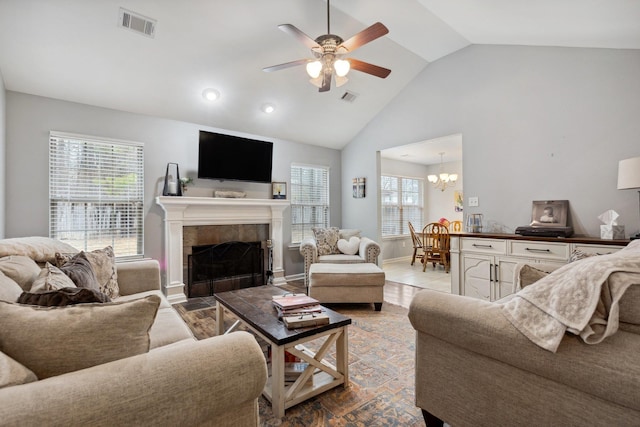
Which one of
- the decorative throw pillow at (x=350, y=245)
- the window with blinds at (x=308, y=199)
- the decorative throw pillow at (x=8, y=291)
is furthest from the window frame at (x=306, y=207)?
the decorative throw pillow at (x=8, y=291)

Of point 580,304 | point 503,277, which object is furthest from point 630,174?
point 580,304

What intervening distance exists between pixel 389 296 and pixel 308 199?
2198mm

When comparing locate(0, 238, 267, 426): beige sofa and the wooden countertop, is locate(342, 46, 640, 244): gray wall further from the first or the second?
locate(0, 238, 267, 426): beige sofa

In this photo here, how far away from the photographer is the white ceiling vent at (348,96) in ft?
14.3

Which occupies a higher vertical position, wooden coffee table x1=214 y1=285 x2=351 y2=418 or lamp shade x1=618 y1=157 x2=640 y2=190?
lamp shade x1=618 y1=157 x2=640 y2=190

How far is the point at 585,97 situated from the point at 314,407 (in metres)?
3.79

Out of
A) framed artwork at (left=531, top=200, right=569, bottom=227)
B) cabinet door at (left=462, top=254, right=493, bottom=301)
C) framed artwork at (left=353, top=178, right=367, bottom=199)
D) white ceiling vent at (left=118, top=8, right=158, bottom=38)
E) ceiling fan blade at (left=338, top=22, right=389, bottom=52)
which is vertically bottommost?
cabinet door at (left=462, top=254, right=493, bottom=301)

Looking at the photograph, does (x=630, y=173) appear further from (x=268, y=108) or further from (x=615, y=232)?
(x=268, y=108)

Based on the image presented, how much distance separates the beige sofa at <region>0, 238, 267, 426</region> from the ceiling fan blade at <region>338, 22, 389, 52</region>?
7.38ft

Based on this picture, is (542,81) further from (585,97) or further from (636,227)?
(636,227)

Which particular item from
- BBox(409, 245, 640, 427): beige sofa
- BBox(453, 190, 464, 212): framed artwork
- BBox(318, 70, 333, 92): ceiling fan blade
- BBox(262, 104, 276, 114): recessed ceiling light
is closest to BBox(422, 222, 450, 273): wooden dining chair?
BBox(453, 190, 464, 212): framed artwork

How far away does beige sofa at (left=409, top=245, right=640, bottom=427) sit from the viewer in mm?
993

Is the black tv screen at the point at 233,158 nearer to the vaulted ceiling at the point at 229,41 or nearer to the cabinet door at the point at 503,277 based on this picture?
the vaulted ceiling at the point at 229,41

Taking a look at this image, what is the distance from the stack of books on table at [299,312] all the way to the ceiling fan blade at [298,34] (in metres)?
2.00
